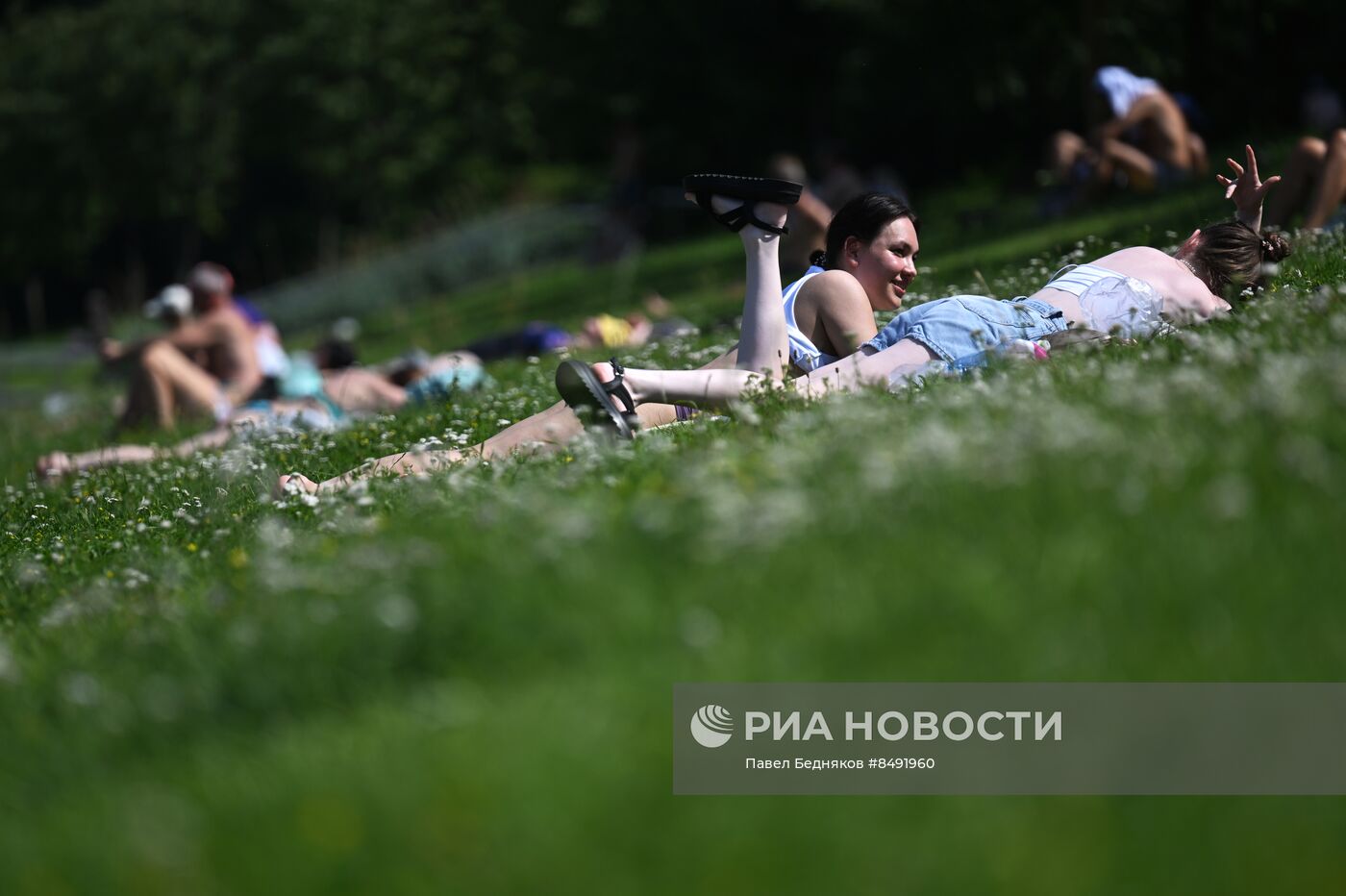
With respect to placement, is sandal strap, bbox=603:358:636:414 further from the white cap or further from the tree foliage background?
the tree foliage background

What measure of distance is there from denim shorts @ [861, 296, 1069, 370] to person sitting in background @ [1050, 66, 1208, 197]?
854 cm

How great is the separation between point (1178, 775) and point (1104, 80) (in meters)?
13.2

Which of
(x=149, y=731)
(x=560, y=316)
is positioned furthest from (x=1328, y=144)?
(x=560, y=316)

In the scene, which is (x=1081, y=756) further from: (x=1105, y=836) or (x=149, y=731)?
(x=149, y=731)

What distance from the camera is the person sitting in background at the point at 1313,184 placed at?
1012cm

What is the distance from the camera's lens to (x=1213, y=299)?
682 centimetres

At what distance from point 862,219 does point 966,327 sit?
1.03m

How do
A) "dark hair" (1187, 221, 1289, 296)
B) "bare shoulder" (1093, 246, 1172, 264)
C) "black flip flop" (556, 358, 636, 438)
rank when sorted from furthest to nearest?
"bare shoulder" (1093, 246, 1172, 264), "dark hair" (1187, 221, 1289, 296), "black flip flop" (556, 358, 636, 438)

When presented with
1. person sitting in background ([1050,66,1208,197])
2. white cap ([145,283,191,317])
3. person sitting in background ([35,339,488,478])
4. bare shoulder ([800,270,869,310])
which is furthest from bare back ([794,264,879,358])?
person sitting in background ([1050,66,1208,197])

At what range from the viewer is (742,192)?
21.7 ft

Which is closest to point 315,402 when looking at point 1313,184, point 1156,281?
point 1156,281

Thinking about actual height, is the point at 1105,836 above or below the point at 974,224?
above

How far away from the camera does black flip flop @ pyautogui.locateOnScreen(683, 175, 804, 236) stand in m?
6.57

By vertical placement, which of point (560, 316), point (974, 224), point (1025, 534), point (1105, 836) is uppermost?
point (1025, 534)
